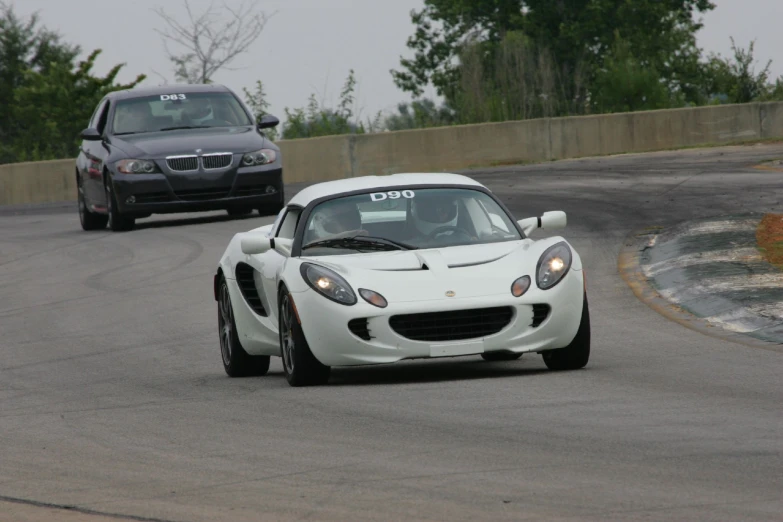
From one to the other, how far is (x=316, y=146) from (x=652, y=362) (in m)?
23.4

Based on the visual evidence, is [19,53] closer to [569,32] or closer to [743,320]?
[569,32]

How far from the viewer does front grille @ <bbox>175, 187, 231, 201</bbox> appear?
21578 millimetres

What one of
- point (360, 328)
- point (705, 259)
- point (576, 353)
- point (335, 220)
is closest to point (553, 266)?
point (576, 353)

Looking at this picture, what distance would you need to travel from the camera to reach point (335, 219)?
34.2 ft

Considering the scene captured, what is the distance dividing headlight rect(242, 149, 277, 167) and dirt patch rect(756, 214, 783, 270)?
678cm

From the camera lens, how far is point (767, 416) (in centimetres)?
776

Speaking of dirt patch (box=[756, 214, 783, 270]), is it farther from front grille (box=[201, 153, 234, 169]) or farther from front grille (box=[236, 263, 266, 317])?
front grille (box=[201, 153, 234, 169])

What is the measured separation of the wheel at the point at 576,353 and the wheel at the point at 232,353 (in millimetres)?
2128

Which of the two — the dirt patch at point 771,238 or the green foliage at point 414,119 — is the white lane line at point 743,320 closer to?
the dirt patch at point 771,238

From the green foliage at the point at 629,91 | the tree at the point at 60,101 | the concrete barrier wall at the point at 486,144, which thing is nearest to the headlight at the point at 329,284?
the concrete barrier wall at the point at 486,144

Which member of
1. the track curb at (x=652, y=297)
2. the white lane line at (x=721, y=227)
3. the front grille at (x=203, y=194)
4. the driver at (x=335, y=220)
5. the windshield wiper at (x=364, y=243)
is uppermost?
the driver at (x=335, y=220)

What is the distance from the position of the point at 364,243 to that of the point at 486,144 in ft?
80.9

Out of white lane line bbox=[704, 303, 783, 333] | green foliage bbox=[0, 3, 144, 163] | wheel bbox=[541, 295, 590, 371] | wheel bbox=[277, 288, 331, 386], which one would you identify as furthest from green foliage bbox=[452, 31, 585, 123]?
wheel bbox=[277, 288, 331, 386]

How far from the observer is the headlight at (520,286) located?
9.48 m
